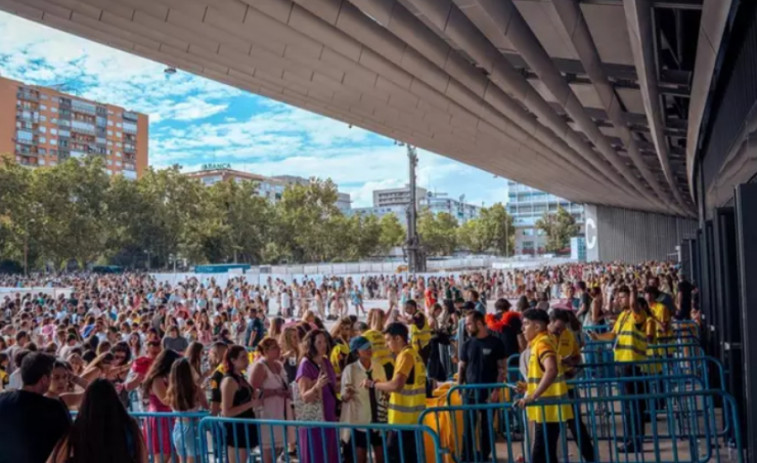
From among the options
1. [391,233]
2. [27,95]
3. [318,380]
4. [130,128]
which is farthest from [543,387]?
[130,128]

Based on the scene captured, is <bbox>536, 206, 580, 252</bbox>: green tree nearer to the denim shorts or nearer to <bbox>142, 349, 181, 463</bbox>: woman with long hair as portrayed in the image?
<bbox>142, 349, 181, 463</bbox>: woman with long hair

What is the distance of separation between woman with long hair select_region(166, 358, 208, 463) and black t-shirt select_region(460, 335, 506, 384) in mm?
3061

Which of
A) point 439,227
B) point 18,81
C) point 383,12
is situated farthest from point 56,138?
point 383,12

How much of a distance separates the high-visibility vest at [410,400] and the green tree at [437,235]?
10973 centimetres

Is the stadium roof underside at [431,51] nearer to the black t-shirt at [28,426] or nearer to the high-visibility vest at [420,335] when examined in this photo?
the high-visibility vest at [420,335]

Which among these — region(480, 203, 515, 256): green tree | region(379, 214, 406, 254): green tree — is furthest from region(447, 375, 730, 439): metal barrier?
region(480, 203, 515, 256): green tree

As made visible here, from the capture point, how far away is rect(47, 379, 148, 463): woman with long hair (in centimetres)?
359

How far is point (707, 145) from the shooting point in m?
12.9

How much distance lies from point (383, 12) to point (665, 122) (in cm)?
861

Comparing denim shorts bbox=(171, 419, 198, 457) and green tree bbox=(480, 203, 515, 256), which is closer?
denim shorts bbox=(171, 419, 198, 457)

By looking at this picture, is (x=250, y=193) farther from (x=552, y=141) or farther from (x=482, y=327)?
(x=482, y=327)

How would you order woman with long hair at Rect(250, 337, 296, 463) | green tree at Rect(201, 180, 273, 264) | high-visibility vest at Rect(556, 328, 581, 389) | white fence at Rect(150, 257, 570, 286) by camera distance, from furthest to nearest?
green tree at Rect(201, 180, 273, 264)
white fence at Rect(150, 257, 570, 286)
high-visibility vest at Rect(556, 328, 581, 389)
woman with long hair at Rect(250, 337, 296, 463)

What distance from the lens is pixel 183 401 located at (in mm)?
5707

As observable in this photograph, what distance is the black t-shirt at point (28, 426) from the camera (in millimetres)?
4137
